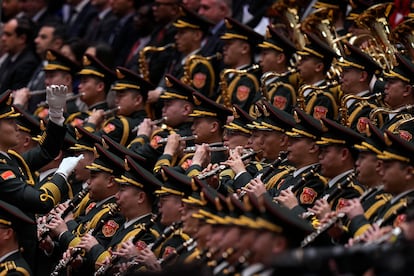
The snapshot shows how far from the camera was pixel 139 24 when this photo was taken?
1811cm

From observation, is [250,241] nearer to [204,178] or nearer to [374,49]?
[204,178]

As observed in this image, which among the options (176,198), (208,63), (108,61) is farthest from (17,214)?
(108,61)

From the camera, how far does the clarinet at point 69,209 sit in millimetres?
12805

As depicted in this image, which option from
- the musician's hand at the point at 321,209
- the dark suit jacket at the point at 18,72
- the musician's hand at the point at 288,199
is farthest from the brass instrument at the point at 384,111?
the dark suit jacket at the point at 18,72

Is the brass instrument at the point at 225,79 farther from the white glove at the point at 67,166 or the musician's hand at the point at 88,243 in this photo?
the musician's hand at the point at 88,243

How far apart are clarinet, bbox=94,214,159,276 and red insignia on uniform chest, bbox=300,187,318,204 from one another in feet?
4.23

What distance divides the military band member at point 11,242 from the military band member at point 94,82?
Result: 4667 mm

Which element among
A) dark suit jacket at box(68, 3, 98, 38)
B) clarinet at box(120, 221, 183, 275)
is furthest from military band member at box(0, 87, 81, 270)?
dark suit jacket at box(68, 3, 98, 38)

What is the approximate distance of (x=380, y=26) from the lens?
14086 mm

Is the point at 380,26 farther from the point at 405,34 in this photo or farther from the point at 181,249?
the point at 181,249

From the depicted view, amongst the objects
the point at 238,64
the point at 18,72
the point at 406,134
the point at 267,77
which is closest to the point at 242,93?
the point at 267,77

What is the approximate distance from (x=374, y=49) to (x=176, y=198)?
3679 millimetres

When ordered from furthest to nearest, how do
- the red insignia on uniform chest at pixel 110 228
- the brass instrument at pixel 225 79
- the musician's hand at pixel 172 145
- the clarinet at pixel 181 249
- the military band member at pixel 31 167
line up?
the brass instrument at pixel 225 79 < the musician's hand at pixel 172 145 < the red insignia on uniform chest at pixel 110 228 < the military band member at pixel 31 167 < the clarinet at pixel 181 249

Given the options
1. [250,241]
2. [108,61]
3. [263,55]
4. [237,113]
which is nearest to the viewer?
[250,241]
